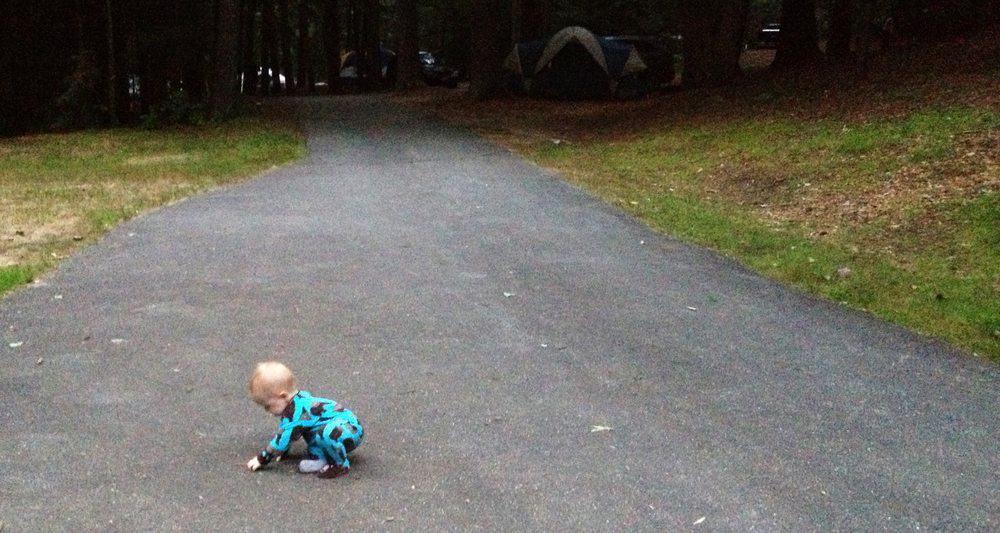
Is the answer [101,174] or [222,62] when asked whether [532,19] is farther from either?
[101,174]

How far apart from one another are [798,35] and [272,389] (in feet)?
76.0

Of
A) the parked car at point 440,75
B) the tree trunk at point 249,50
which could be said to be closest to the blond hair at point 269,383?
the tree trunk at point 249,50

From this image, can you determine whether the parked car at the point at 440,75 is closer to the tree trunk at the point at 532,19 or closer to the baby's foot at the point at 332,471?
the tree trunk at the point at 532,19

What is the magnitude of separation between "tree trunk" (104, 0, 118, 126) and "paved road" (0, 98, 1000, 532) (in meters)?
16.7

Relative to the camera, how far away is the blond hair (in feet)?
14.8

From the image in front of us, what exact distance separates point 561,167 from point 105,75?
16.0 m

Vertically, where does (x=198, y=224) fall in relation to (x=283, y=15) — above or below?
below

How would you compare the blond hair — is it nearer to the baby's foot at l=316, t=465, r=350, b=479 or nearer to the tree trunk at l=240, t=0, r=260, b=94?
the baby's foot at l=316, t=465, r=350, b=479

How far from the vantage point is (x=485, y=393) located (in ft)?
18.2

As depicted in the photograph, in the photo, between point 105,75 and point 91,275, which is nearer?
point 91,275

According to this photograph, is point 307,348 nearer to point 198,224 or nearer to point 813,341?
point 813,341

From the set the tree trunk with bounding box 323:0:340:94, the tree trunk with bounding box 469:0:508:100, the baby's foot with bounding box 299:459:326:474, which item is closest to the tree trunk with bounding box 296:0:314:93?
the tree trunk with bounding box 323:0:340:94

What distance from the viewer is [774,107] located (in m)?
19.2

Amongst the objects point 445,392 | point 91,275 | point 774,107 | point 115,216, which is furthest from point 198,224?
point 774,107
